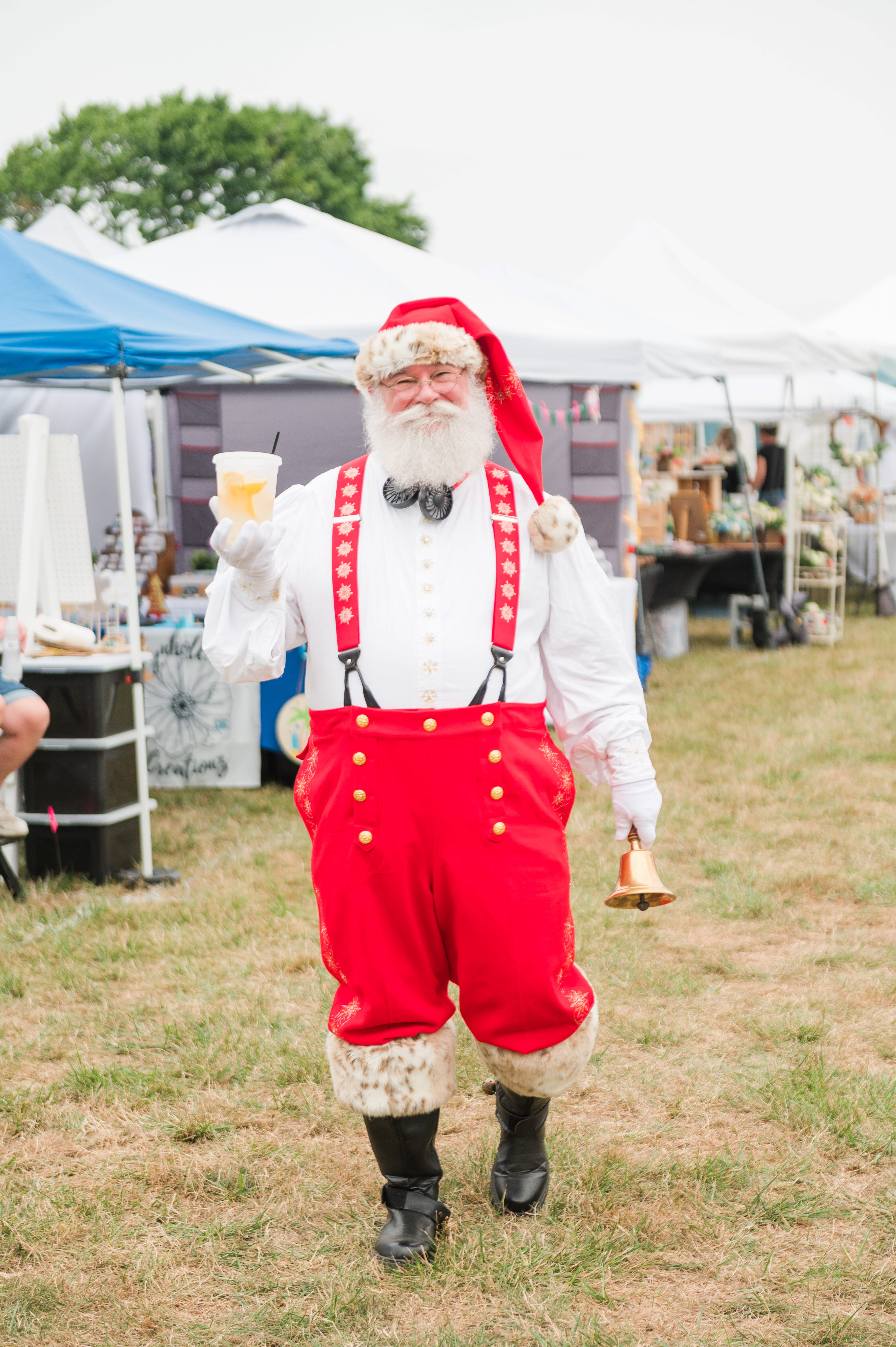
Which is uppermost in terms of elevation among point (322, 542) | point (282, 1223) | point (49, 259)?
point (49, 259)

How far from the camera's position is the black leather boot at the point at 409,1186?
2.55 meters

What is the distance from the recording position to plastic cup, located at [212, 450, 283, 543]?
2.18 metres

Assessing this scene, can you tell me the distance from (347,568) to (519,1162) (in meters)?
1.36

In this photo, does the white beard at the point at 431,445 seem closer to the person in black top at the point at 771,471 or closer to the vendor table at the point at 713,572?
the vendor table at the point at 713,572

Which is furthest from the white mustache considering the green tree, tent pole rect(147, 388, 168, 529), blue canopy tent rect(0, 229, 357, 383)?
the green tree

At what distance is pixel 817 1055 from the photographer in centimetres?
343

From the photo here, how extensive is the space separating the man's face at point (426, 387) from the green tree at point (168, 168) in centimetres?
2942

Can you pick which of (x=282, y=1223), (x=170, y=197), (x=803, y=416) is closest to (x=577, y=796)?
(x=282, y=1223)

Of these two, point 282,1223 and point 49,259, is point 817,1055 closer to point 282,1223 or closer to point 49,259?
point 282,1223

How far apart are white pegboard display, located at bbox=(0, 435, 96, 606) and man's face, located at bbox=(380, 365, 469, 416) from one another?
117 inches

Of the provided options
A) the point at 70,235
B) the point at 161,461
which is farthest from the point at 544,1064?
the point at 70,235

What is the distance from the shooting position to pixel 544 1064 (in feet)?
8.27

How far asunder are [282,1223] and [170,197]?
1214 inches

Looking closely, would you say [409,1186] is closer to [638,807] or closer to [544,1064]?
[544,1064]
